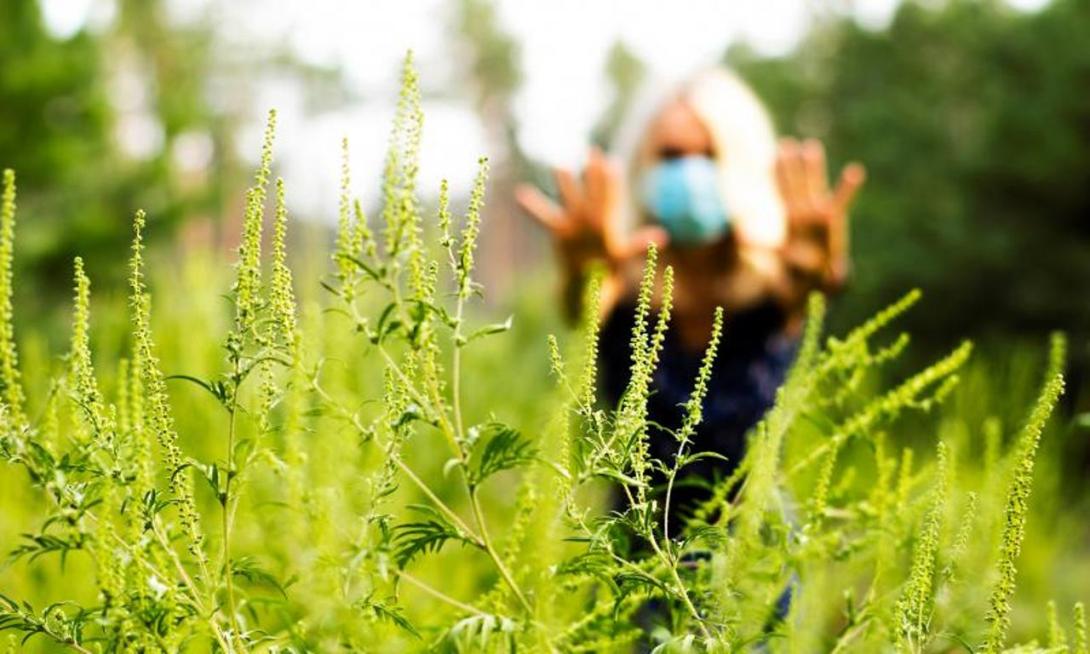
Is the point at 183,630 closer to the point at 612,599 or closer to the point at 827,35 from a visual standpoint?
the point at 612,599

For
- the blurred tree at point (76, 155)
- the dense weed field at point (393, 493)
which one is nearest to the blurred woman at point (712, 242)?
the dense weed field at point (393, 493)

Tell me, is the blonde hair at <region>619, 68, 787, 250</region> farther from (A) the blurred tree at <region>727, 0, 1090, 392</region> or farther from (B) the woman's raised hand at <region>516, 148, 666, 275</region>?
(A) the blurred tree at <region>727, 0, 1090, 392</region>

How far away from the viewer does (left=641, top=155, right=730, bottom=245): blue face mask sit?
7.51 ft

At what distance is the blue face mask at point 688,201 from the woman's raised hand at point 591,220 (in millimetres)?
39

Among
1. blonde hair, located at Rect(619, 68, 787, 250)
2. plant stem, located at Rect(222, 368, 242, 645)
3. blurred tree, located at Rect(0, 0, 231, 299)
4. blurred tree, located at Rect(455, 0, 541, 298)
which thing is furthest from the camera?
blurred tree, located at Rect(455, 0, 541, 298)

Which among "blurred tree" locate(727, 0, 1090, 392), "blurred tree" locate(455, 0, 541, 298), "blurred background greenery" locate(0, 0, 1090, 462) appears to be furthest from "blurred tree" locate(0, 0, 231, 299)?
"blurred tree" locate(455, 0, 541, 298)

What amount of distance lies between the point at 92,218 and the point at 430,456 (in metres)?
3.52

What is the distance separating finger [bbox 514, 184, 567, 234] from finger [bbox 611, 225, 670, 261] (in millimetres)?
119

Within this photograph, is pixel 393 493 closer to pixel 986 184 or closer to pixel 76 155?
pixel 76 155

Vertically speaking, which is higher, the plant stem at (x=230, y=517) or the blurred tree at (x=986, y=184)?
the plant stem at (x=230, y=517)

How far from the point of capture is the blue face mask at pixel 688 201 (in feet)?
7.51

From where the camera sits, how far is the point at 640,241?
2.24 m

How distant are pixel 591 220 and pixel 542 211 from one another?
11 cm

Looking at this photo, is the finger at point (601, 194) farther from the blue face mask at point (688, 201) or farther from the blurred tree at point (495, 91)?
the blurred tree at point (495, 91)
